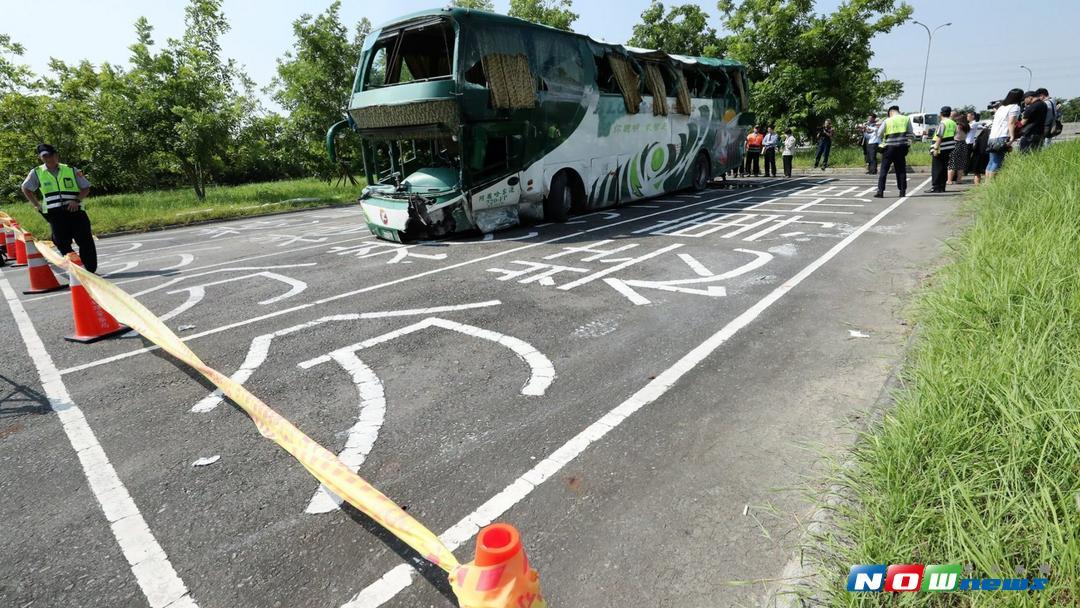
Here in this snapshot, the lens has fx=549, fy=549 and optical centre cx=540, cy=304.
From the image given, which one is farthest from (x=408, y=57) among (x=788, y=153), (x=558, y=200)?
(x=788, y=153)

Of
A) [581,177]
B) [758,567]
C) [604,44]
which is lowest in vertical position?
[758,567]

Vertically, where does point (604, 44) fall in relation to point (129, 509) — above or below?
above

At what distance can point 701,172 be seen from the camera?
16156mm

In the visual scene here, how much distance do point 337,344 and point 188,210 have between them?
1583 centimetres

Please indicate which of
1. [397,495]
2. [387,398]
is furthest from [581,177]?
[397,495]

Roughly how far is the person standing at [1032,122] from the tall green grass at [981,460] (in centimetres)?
930

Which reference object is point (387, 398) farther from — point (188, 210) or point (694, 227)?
point (188, 210)

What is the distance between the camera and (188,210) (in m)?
17.3

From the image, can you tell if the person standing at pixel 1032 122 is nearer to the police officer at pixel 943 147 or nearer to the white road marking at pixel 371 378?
the police officer at pixel 943 147

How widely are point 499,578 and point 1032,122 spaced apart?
14.0 m

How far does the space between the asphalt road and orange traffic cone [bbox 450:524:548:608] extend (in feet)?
2.33

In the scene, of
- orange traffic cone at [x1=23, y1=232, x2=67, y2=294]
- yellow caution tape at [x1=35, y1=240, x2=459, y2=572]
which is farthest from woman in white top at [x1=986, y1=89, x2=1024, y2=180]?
orange traffic cone at [x1=23, y1=232, x2=67, y2=294]

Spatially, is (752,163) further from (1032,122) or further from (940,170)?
(1032,122)

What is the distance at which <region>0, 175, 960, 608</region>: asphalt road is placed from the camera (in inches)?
91.1
